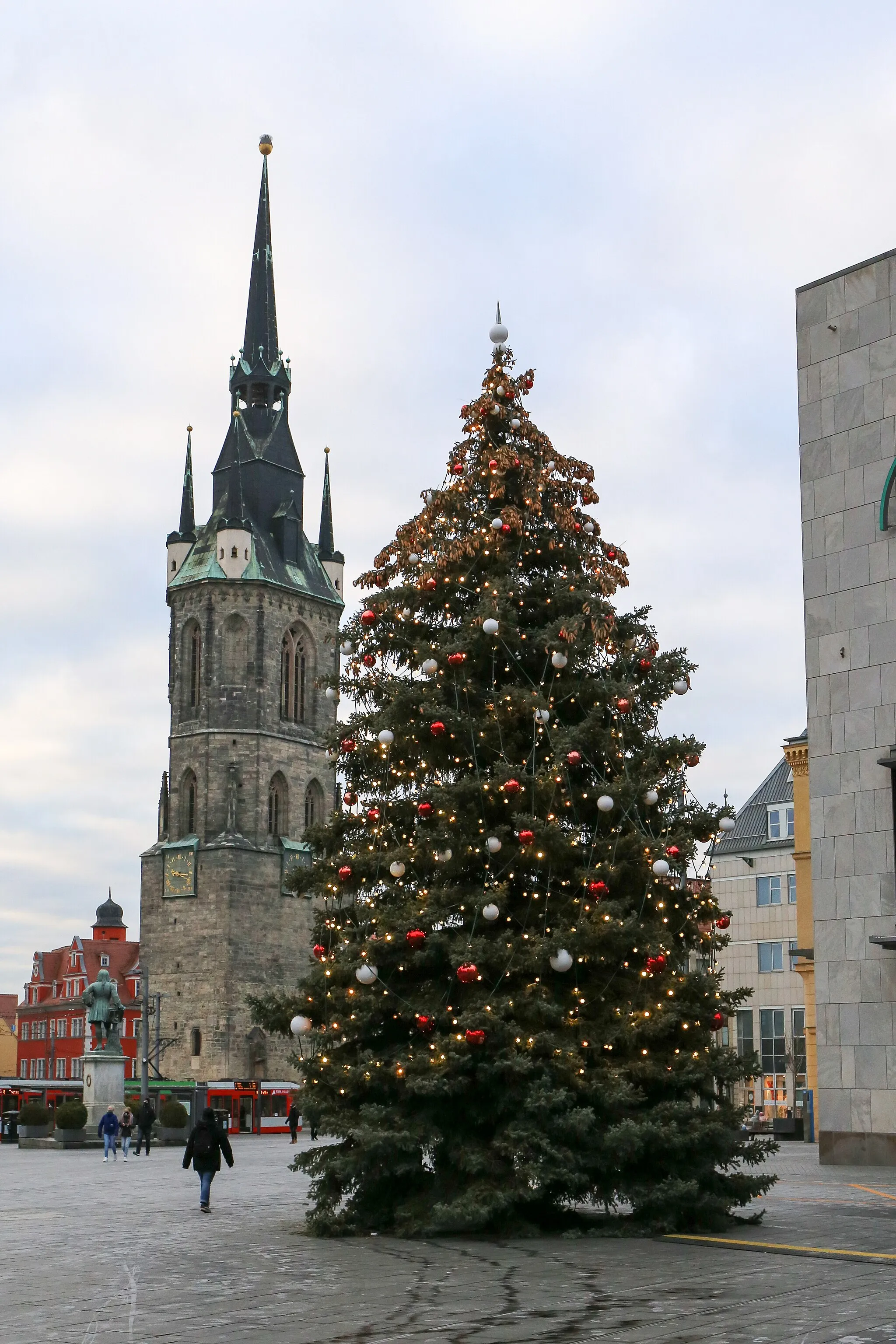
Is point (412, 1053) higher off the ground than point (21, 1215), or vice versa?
point (412, 1053)

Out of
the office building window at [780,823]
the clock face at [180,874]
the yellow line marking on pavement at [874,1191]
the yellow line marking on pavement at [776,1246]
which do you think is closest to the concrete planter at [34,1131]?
the office building window at [780,823]

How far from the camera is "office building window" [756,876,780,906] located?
217ft

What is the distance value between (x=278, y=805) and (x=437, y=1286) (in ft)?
262

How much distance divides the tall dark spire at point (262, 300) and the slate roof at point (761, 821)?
45697 mm

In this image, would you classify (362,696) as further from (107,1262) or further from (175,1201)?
(175,1201)

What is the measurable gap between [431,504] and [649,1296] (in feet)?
31.0

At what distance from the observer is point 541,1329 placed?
998 cm

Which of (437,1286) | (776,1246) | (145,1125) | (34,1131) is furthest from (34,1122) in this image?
(437,1286)

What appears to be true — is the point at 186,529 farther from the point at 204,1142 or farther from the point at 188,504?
the point at 204,1142

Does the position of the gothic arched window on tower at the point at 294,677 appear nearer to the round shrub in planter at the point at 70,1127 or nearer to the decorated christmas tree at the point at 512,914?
the round shrub in planter at the point at 70,1127

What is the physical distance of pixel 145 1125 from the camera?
134 feet

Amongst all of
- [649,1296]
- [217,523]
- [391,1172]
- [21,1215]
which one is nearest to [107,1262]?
[391,1172]

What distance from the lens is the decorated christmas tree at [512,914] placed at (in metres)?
15.1

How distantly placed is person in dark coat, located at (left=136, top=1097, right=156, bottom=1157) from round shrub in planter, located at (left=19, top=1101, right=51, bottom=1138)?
34.1ft
